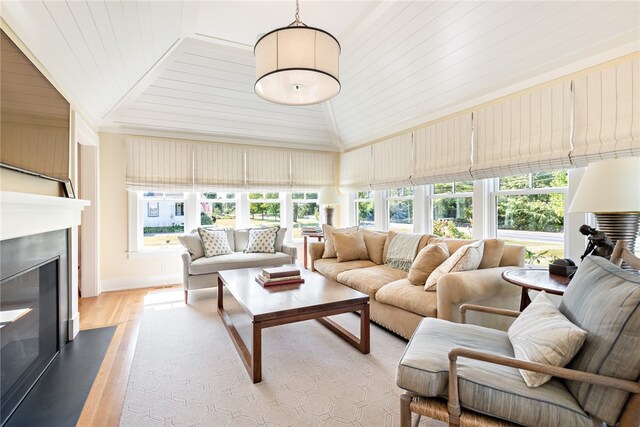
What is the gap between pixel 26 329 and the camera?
6.47 feet

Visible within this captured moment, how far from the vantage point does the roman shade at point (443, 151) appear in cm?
338

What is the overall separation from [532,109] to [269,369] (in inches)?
125

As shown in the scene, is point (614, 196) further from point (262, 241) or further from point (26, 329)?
point (262, 241)

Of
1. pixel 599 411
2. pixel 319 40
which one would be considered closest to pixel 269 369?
pixel 599 411

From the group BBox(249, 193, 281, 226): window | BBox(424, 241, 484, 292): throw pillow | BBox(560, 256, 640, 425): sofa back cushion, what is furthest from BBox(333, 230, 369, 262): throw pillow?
BBox(560, 256, 640, 425): sofa back cushion

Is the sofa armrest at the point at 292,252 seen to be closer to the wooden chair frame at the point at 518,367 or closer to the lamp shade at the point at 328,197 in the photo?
the lamp shade at the point at 328,197

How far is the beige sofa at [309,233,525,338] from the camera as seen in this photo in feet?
7.25

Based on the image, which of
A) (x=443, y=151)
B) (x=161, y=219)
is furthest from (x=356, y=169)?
(x=161, y=219)

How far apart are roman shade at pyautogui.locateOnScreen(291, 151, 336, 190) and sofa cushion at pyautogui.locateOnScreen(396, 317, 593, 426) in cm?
426

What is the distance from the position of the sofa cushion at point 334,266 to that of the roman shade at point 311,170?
6.24ft

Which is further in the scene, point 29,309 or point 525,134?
point 525,134

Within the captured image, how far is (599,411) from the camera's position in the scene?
1065 millimetres

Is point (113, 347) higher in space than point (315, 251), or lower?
lower

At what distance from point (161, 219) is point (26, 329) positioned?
2862 millimetres
